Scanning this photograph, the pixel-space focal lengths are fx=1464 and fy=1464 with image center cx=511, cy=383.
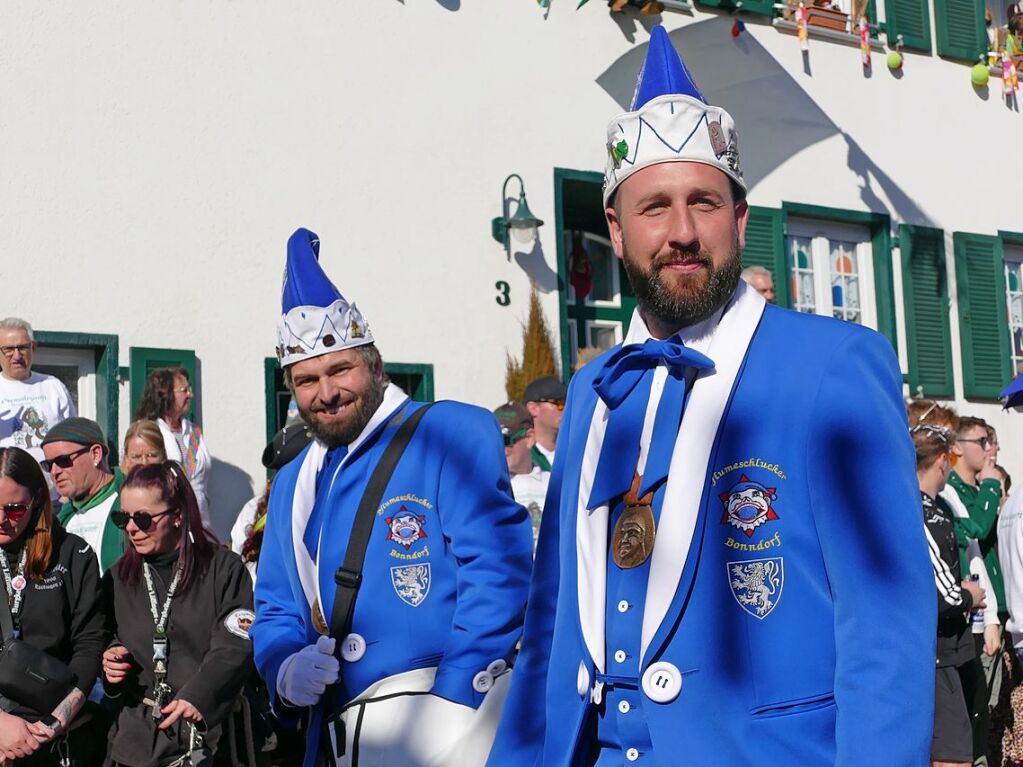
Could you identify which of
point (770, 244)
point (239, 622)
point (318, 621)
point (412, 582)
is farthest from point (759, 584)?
point (770, 244)

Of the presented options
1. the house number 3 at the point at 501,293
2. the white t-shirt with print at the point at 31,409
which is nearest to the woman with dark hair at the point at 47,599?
the white t-shirt with print at the point at 31,409

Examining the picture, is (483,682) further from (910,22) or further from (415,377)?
(910,22)

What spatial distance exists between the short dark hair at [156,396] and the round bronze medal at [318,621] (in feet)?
17.2

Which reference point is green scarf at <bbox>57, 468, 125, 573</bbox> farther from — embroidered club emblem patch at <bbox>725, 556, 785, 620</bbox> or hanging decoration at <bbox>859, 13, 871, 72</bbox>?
hanging decoration at <bbox>859, 13, 871, 72</bbox>

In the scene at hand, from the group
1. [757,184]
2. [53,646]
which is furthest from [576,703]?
[757,184]

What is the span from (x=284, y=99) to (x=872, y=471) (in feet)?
28.5

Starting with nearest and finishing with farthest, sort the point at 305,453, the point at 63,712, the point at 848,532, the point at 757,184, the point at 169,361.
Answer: the point at 848,532, the point at 305,453, the point at 63,712, the point at 169,361, the point at 757,184

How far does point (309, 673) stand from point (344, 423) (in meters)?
0.71

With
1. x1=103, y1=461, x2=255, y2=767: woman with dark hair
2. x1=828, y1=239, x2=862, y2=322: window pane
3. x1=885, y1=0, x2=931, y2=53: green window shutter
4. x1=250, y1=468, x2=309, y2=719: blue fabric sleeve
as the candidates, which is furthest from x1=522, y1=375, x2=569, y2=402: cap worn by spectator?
x1=885, y1=0, x2=931, y2=53: green window shutter

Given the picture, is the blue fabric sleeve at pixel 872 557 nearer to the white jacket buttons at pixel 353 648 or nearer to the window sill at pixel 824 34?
the white jacket buttons at pixel 353 648

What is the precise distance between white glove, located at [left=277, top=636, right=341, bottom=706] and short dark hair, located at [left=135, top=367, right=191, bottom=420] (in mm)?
5390

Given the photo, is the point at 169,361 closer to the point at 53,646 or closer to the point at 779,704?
the point at 53,646

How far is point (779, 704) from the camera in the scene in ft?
7.13

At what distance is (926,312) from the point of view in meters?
13.7
